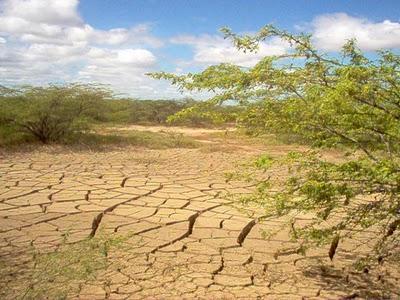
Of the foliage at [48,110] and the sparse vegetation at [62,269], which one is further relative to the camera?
the foliage at [48,110]

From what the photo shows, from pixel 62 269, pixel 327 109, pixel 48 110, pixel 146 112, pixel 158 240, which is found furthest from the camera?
pixel 146 112

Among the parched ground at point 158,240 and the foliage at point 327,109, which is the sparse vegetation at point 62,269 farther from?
the foliage at point 327,109

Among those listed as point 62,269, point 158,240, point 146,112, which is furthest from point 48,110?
point 146,112

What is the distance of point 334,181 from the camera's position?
126 inches

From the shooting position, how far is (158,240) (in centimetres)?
463

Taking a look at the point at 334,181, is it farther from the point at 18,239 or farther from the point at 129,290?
the point at 18,239

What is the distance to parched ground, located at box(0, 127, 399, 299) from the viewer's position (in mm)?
3598

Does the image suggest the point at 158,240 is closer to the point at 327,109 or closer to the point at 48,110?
the point at 327,109

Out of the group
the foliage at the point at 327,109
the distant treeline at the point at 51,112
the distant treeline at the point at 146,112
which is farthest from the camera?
the distant treeline at the point at 146,112

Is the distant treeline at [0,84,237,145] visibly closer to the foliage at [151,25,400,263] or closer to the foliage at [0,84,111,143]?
the foliage at [0,84,111,143]

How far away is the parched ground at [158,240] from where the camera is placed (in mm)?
3598

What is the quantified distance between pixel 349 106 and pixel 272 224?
261cm

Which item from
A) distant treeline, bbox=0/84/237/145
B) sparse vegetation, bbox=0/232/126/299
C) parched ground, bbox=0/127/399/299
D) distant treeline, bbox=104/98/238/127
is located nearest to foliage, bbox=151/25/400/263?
parched ground, bbox=0/127/399/299

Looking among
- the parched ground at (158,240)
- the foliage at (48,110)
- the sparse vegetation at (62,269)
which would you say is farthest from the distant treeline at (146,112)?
the sparse vegetation at (62,269)
